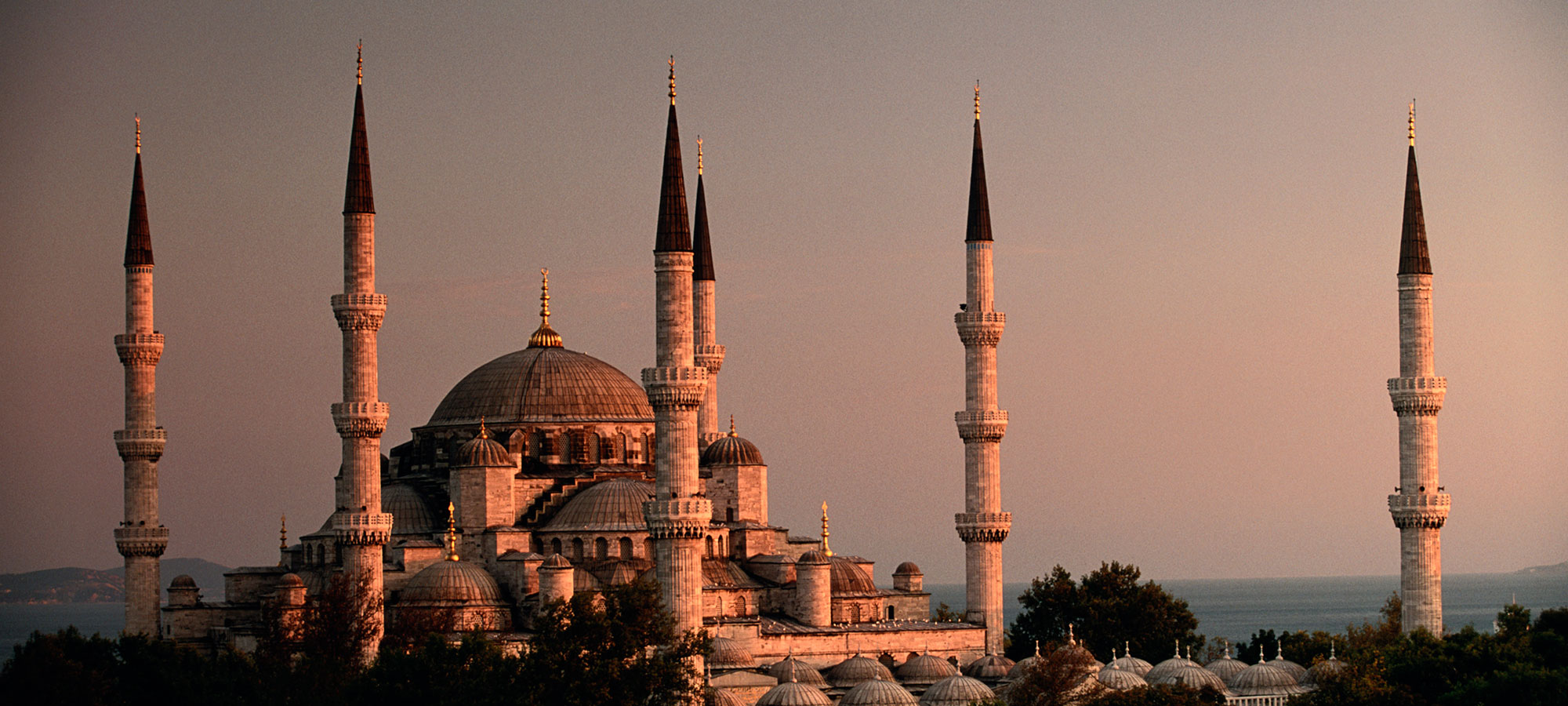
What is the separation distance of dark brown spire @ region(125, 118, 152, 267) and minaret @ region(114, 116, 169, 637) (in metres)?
0.02

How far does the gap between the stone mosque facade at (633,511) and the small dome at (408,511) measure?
0.18ft

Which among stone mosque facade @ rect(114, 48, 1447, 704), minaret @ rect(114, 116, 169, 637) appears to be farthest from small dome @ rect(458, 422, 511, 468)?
minaret @ rect(114, 116, 169, 637)

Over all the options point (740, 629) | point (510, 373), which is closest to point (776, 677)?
point (740, 629)

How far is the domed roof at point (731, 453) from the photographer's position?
46938 mm

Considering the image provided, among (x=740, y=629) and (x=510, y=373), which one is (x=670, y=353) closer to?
(x=740, y=629)

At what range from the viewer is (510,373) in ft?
162

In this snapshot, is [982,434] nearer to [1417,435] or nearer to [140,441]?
[1417,435]

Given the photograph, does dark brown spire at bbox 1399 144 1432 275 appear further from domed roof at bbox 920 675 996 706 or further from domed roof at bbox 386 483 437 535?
domed roof at bbox 386 483 437 535

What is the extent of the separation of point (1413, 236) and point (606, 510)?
16.7m

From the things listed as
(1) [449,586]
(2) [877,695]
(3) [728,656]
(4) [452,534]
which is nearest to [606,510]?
(4) [452,534]

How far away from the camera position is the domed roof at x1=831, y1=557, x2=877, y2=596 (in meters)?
45.8

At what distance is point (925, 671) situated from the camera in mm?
41281

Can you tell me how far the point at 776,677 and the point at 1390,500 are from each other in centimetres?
1216

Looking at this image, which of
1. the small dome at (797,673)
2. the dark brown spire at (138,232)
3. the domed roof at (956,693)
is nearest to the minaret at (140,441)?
the dark brown spire at (138,232)
